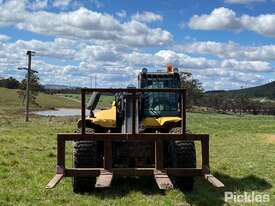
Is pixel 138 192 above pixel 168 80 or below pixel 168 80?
below

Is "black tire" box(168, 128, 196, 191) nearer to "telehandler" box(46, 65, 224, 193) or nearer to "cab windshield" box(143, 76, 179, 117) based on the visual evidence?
"telehandler" box(46, 65, 224, 193)

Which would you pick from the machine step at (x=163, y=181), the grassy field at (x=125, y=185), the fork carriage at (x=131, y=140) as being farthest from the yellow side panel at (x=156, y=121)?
the machine step at (x=163, y=181)

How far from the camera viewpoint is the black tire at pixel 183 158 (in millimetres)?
10492

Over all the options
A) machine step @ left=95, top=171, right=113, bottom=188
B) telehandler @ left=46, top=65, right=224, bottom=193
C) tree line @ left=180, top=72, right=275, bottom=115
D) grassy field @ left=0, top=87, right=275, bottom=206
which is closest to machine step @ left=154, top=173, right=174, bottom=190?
telehandler @ left=46, top=65, right=224, bottom=193

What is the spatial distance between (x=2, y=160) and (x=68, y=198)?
5.44m

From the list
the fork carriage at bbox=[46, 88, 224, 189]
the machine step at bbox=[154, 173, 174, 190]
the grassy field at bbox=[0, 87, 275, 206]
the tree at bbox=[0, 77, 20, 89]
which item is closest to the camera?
the machine step at bbox=[154, 173, 174, 190]

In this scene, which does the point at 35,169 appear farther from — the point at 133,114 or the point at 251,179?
the point at 251,179

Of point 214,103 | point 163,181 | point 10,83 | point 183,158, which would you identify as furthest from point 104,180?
point 10,83

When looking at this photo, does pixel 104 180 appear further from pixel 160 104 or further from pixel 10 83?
pixel 10 83

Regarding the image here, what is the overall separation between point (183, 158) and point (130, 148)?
1.11m

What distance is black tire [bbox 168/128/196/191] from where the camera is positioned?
10.5 metres

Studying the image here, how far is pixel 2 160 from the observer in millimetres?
14805

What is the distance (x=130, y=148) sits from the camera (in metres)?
10.9

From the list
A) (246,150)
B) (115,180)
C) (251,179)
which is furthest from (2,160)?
(246,150)
